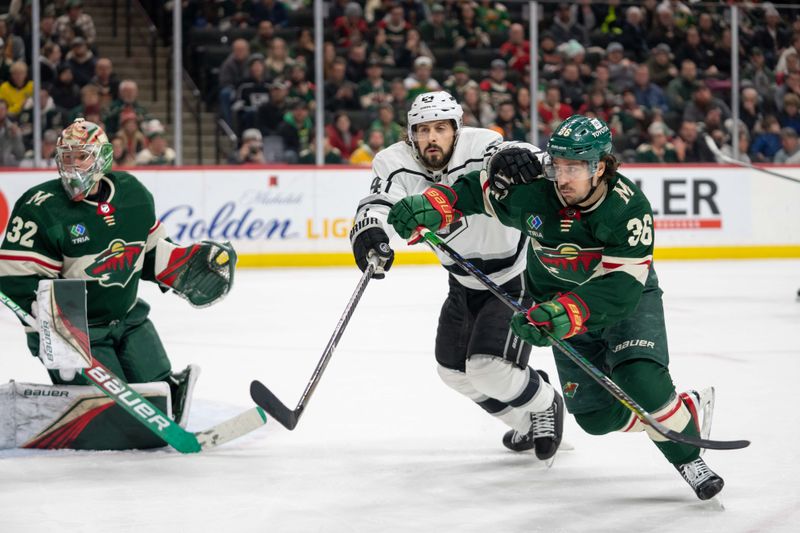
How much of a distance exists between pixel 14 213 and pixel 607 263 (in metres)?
1.83

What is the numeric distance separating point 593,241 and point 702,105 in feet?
24.5

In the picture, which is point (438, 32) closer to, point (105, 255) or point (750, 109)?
point (750, 109)

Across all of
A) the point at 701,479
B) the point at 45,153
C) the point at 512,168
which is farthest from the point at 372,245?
the point at 45,153

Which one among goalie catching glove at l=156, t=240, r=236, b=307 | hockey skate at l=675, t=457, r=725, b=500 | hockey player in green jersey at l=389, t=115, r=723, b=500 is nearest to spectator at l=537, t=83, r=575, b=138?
goalie catching glove at l=156, t=240, r=236, b=307

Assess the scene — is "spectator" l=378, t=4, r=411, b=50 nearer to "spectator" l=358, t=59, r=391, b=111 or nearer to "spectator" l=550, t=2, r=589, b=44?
"spectator" l=358, t=59, r=391, b=111

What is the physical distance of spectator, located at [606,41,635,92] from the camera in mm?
10062

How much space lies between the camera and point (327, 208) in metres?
9.23

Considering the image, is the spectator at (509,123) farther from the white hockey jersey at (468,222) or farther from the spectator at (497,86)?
the white hockey jersey at (468,222)

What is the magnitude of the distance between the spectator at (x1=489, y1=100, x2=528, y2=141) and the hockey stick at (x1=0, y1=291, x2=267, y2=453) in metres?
6.33

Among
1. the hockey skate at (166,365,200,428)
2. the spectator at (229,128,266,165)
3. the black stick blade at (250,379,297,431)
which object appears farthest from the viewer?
the spectator at (229,128,266,165)

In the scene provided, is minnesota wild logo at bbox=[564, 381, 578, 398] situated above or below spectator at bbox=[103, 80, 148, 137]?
below

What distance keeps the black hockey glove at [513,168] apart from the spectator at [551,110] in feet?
22.0

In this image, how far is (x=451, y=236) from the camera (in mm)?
3502

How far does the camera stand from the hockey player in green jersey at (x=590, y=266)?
2812 millimetres
